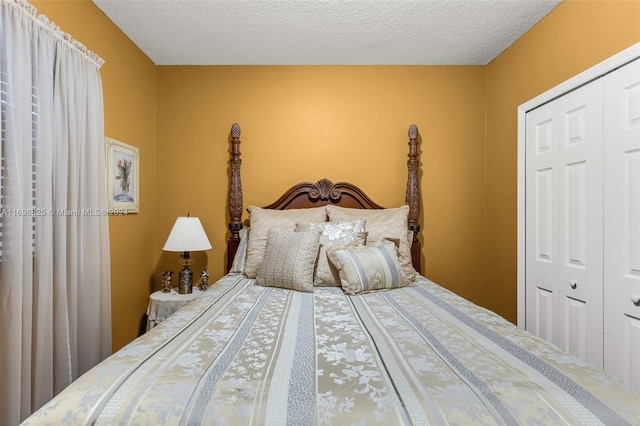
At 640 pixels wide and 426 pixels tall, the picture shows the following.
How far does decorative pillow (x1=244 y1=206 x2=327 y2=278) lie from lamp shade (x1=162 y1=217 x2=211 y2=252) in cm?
39

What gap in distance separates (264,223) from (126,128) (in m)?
1.28

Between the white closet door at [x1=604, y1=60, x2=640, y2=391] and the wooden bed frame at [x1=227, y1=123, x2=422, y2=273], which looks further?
the wooden bed frame at [x1=227, y1=123, x2=422, y2=273]

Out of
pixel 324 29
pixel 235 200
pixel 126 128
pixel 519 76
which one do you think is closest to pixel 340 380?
pixel 235 200

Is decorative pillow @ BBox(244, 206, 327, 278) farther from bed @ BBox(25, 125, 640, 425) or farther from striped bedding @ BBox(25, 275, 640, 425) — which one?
striped bedding @ BBox(25, 275, 640, 425)

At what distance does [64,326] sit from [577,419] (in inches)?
85.1

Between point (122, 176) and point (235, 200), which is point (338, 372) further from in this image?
point (122, 176)

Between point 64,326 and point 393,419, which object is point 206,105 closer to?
point 64,326

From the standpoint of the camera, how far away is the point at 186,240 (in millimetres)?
2596

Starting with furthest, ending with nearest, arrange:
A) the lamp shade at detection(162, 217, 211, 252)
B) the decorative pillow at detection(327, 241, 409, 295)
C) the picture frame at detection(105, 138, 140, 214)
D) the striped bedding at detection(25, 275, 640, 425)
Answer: the lamp shade at detection(162, 217, 211, 252) → the picture frame at detection(105, 138, 140, 214) → the decorative pillow at detection(327, 241, 409, 295) → the striped bedding at detection(25, 275, 640, 425)

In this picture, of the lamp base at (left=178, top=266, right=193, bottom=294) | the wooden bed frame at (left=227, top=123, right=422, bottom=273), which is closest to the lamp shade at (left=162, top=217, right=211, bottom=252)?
the lamp base at (left=178, top=266, right=193, bottom=294)

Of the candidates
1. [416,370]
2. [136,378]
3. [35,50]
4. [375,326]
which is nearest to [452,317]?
[375,326]

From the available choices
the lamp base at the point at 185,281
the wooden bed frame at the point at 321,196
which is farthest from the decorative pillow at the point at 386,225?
the lamp base at the point at 185,281

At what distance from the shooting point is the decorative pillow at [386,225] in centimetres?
245

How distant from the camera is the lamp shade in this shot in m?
2.58
